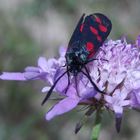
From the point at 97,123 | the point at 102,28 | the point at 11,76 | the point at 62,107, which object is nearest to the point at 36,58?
the point at 11,76

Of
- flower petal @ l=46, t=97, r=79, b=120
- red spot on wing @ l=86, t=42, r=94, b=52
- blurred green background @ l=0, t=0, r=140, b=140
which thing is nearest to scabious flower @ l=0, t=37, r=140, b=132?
flower petal @ l=46, t=97, r=79, b=120

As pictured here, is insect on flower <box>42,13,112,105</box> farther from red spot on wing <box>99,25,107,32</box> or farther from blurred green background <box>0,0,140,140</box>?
blurred green background <box>0,0,140,140</box>

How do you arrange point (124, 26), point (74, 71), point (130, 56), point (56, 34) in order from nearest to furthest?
1. point (74, 71)
2. point (130, 56)
3. point (124, 26)
4. point (56, 34)

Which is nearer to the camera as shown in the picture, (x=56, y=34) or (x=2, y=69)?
(x=2, y=69)

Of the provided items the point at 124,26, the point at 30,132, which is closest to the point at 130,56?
the point at 30,132

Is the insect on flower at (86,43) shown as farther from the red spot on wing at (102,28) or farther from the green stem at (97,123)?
the green stem at (97,123)

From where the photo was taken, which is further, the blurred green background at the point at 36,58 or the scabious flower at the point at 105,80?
the blurred green background at the point at 36,58

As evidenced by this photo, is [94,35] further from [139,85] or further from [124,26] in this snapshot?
[124,26]

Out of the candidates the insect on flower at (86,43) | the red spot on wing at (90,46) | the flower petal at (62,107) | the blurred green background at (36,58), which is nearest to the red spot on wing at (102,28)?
the insect on flower at (86,43)

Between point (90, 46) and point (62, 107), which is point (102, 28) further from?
point (62, 107)
